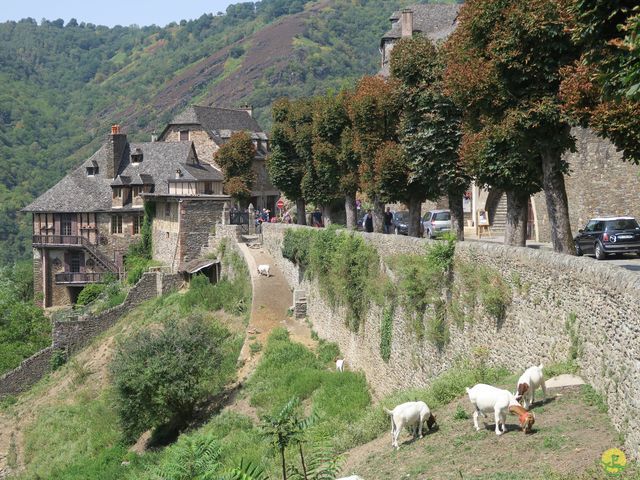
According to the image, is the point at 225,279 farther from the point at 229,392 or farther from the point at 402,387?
the point at 402,387

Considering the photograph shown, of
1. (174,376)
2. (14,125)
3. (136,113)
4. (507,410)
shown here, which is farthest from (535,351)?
(136,113)

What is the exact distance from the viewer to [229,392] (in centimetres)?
3216

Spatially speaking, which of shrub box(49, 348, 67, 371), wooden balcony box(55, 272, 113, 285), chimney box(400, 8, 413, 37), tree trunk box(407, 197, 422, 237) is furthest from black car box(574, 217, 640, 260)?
chimney box(400, 8, 413, 37)

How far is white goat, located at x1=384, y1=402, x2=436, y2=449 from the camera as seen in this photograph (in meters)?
16.1

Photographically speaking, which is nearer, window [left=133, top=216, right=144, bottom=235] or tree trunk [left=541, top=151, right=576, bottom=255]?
tree trunk [left=541, top=151, right=576, bottom=255]

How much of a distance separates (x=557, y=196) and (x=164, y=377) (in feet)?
54.0

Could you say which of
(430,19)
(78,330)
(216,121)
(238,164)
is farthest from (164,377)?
(430,19)

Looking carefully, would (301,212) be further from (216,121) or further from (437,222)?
(216,121)

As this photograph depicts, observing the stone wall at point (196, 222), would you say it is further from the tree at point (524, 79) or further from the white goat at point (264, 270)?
the tree at point (524, 79)

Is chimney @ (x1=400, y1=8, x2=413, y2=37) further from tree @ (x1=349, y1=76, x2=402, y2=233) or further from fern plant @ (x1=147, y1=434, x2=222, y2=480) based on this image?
fern plant @ (x1=147, y1=434, x2=222, y2=480)

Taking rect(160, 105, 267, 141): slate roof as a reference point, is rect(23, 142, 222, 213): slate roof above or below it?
below

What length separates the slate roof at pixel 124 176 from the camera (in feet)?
202

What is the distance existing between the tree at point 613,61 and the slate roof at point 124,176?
4544cm

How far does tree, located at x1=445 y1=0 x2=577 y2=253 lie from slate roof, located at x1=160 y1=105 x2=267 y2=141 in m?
45.2
